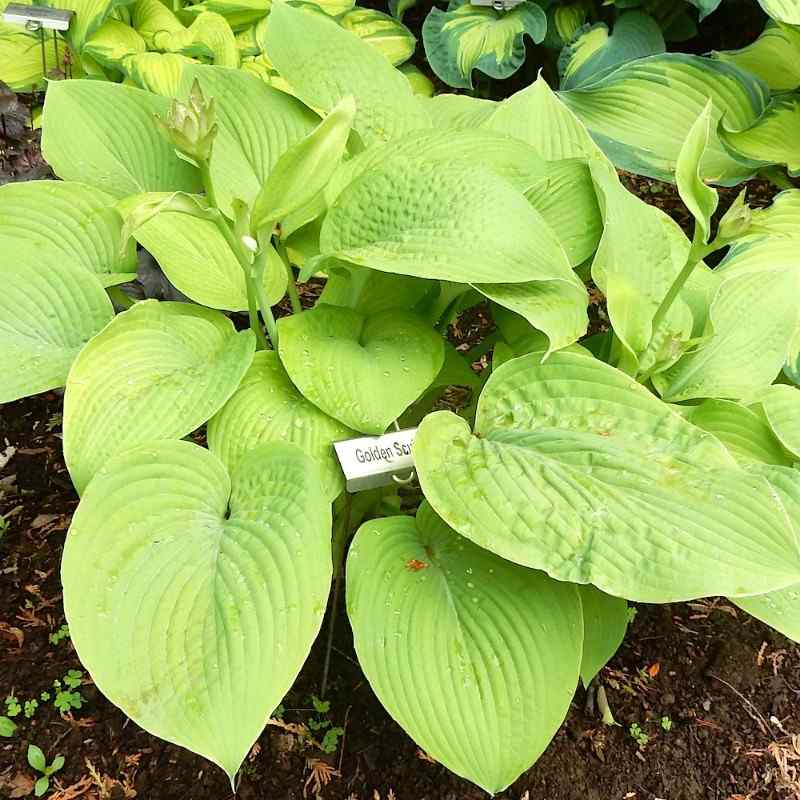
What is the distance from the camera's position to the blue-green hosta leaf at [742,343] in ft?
3.66

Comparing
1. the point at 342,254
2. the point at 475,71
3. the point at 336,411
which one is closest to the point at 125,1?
the point at 475,71

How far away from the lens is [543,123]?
1320 mm

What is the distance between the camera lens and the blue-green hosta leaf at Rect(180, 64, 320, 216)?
4.05 ft

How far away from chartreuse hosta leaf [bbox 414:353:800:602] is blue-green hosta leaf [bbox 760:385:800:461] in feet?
0.78

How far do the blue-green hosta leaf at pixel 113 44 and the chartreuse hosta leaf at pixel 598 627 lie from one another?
1.64 m

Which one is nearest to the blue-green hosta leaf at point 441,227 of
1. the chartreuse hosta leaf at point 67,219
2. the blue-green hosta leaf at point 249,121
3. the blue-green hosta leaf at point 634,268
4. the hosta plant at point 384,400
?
the hosta plant at point 384,400

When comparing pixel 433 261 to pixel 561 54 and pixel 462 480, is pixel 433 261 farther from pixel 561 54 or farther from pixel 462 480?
pixel 561 54

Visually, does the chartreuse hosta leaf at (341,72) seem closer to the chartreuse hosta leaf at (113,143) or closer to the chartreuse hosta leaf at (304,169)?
the chartreuse hosta leaf at (113,143)

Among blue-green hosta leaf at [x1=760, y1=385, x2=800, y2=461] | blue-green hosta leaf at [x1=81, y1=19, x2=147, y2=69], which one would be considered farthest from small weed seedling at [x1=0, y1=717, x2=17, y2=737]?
blue-green hosta leaf at [x1=81, y1=19, x2=147, y2=69]

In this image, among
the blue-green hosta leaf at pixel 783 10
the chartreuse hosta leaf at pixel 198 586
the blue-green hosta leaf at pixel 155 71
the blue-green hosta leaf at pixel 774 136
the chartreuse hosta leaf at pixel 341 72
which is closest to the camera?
the chartreuse hosta leaf at pixel 198 586

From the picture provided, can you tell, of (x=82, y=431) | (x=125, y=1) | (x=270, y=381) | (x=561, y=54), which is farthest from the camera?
(x=561, y=54)

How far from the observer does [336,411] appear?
986mm

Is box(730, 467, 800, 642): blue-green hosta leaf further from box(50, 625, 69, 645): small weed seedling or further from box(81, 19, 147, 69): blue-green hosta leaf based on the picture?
box(81, 19, 147, 69): blue-green hosta leaf

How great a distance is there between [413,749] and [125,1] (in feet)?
5.89
